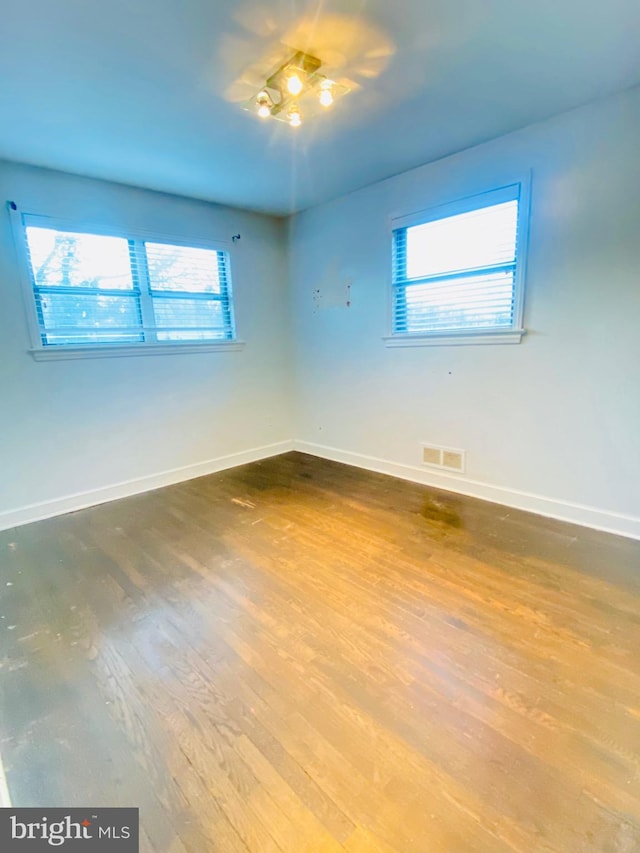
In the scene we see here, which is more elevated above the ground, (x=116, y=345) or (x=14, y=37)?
(x=14, y=37)

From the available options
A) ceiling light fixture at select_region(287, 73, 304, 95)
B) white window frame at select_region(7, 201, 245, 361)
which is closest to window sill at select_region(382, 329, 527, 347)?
white window frame at select_region(7, 201, 245, 361)

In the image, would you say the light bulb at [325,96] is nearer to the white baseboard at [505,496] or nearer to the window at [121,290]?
the window at [121,290]

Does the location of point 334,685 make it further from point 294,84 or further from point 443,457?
point 294,84

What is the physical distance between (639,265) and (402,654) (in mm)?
2420

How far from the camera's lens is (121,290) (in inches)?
128

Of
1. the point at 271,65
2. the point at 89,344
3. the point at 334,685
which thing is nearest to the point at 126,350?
the point at 89,344

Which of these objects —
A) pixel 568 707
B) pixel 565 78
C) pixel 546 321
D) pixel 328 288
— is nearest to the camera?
pixel 568 707

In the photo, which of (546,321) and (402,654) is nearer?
(402,654)

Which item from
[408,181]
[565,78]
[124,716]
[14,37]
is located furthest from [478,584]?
[14,37]

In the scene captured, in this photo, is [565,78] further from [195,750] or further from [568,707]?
[195,750]

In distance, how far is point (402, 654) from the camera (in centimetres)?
162

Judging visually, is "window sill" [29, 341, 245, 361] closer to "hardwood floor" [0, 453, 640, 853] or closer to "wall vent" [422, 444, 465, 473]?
"hardwood floor" [0, 453, 640, 853]

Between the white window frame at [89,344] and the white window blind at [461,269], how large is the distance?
172cm

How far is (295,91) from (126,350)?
7.44ft
